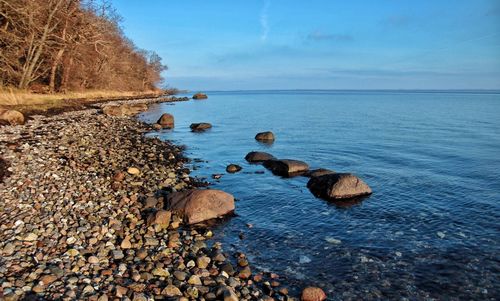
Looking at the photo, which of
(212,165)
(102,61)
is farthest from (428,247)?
(102,61)

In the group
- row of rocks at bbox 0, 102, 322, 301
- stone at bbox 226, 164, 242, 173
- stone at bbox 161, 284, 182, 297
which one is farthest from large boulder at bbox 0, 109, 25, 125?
stone at bbox 161, 284, 182, 297

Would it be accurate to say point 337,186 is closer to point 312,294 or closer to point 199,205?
point 199,205

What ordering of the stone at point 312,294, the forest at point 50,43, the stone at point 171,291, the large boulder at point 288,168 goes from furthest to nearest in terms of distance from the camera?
the forest at point 50,43
the large boulder at point 288,168
the stone at point 312,294
the stone at point 171,291

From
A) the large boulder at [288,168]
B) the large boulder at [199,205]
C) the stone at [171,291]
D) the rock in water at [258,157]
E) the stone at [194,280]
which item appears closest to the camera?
the stone at [171,291]

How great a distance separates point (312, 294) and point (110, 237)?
4.84 metres

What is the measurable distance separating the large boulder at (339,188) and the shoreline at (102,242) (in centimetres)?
485

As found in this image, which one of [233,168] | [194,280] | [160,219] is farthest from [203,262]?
[233,168]

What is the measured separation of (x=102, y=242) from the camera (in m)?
8.20

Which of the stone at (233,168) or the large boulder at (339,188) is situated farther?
the stone at (233,168)

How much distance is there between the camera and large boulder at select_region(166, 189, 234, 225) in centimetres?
1023

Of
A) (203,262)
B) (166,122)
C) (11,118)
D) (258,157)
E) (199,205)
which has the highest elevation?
(11,118)

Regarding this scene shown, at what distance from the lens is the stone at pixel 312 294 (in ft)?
22.2

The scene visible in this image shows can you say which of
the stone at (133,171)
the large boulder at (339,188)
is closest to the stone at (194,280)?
the large boulder at (339,188)

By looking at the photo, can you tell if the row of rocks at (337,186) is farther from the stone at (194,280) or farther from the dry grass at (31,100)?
the dry grass at (31,100)
